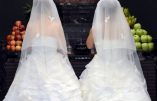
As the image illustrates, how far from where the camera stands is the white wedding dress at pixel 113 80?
670 centimetres

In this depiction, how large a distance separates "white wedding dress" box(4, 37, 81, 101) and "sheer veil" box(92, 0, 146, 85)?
0.57 m

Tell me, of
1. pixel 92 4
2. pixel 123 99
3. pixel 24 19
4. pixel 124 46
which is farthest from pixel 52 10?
pixel 24 19

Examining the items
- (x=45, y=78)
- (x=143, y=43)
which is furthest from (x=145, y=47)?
(x=45, y=78)

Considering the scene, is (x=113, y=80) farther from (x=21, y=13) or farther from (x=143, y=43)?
(x=21, y=13)

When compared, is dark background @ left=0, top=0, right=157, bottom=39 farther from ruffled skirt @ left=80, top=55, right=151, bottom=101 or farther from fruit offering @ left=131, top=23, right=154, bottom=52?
ruffled skirt @ left=80, top=55, right=151, bottom=101

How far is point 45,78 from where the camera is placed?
6777 mm

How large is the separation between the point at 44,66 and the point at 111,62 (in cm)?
88

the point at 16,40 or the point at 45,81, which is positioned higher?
the point at 16,40

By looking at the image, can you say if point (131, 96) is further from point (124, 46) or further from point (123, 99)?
point (124, 46)

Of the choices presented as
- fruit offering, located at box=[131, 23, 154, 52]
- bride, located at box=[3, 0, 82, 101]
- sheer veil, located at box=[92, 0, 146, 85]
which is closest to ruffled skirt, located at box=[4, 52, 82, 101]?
bride, located at box=[3, 0, 82, 101]

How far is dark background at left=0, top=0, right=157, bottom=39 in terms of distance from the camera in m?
10.2

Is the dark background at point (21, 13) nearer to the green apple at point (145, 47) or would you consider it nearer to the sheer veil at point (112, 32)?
the green apple at point (145, 47)

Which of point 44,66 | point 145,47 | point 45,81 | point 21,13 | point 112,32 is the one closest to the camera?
point 45,81

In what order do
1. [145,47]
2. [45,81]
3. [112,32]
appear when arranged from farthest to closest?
[145,47] < [112,32] < [45,81]
